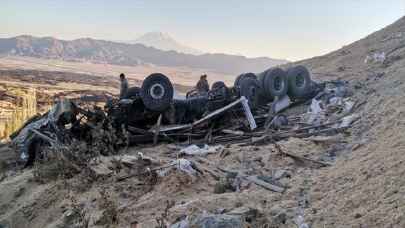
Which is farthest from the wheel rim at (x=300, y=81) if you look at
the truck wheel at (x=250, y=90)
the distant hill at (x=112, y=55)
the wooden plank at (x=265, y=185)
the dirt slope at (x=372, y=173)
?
the distant hill at (x=112, y=55)

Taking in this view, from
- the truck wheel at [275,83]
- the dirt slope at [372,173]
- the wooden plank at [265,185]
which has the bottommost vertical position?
the wooden plank at [265,185]

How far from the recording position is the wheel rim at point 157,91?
11828 mm

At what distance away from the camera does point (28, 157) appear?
1098 cm

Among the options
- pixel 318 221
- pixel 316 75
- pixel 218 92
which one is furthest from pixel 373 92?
pixel 318 221

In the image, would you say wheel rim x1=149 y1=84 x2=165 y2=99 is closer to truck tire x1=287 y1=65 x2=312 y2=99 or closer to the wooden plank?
truck tire x1=287 y1=65 x2=312 y2=99

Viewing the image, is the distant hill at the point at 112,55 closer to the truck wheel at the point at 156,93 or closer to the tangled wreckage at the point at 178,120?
the tangled wreckage at the point at 178,120

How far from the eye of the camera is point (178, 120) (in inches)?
486

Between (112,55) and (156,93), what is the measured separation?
566 feet

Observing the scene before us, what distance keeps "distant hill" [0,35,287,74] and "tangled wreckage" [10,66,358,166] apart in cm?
14574

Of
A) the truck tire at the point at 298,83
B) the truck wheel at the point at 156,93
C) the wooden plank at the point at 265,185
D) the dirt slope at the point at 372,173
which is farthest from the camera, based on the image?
the truck tire at the point at 298,83

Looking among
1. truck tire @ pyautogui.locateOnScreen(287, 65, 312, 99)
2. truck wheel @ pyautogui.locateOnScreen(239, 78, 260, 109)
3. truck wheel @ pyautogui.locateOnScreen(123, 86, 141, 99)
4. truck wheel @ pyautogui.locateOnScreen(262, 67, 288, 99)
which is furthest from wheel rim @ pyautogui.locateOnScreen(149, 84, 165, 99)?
truck tire @ pyautogui.locateOnScreen(287, 65, 312, 99)

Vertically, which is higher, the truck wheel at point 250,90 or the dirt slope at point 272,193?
the truck wheel at point 250,90

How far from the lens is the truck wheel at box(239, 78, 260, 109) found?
515 inches

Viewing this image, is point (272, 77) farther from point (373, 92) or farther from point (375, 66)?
point (375, 66)
